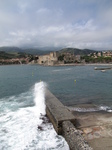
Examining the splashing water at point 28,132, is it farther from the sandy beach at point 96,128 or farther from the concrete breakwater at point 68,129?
the sandy beach at point 96,128

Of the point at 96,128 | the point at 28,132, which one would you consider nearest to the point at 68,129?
the point at 96,128

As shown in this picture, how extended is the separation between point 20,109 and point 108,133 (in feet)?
25.2

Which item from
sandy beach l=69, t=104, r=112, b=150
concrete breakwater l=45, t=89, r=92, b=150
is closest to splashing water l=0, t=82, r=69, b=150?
concrete breakwater l=45, t=89, r=92, b=150

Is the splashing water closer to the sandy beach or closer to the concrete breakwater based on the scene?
the concrete breakwater

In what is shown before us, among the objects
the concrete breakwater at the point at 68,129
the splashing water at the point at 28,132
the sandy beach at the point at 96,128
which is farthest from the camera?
the splashing water at the point at 28,132

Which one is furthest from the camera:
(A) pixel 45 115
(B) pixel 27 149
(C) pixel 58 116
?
(A) pixel 45 115

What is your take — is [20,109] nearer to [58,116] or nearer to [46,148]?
[58,116]

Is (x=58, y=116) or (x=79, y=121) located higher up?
(x=58, y=116)

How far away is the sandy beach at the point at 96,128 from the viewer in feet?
20.8

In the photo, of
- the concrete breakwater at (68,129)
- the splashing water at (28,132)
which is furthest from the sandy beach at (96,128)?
the splashing water at (28,132)

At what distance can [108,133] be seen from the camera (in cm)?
716

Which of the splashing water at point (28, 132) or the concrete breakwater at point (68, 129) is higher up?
the concrete breakwater at point (68, 129)

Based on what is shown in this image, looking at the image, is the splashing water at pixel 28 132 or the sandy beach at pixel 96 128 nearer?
the sandy beach at pixel 96 128

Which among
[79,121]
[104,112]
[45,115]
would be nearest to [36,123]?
[45,115]
